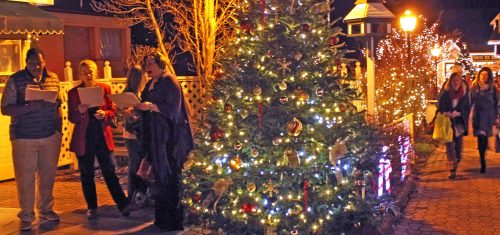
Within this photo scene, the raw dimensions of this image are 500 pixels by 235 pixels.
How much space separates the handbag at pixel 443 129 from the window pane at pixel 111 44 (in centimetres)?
950

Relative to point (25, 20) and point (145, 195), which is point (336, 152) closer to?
point (145, 195)

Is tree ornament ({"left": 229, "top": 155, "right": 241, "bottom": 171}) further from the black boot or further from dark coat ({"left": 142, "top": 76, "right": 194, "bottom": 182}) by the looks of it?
the black boot

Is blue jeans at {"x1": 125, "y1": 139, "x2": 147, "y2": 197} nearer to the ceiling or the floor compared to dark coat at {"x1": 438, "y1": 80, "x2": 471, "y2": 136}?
nearer to the floor

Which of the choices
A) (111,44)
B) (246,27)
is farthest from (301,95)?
(111,44)

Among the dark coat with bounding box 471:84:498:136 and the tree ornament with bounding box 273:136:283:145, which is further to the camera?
the dark coat with bounding box 471:84:498:136

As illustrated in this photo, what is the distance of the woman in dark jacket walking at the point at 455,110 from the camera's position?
1060cm

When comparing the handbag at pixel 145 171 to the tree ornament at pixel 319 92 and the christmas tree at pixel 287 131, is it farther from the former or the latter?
the tree ornament at pixel 319 92

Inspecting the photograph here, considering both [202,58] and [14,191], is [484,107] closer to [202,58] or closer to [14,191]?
[202,58]

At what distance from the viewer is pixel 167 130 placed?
670 cm

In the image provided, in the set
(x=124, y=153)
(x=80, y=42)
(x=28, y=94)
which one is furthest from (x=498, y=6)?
(x=28, y=94)

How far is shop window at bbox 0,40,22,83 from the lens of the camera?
417 inches

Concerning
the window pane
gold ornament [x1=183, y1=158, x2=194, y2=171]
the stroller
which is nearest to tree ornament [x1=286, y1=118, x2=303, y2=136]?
gold ornament [x1=183, y1=158, x2=194, y2=171]

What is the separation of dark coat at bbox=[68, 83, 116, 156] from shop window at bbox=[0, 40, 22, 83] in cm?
355

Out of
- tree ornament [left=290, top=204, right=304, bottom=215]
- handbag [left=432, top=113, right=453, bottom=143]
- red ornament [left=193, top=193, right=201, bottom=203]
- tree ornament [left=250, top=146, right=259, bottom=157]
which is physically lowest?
tree ornament [left=290, top=204, right=304, bottom=215]
